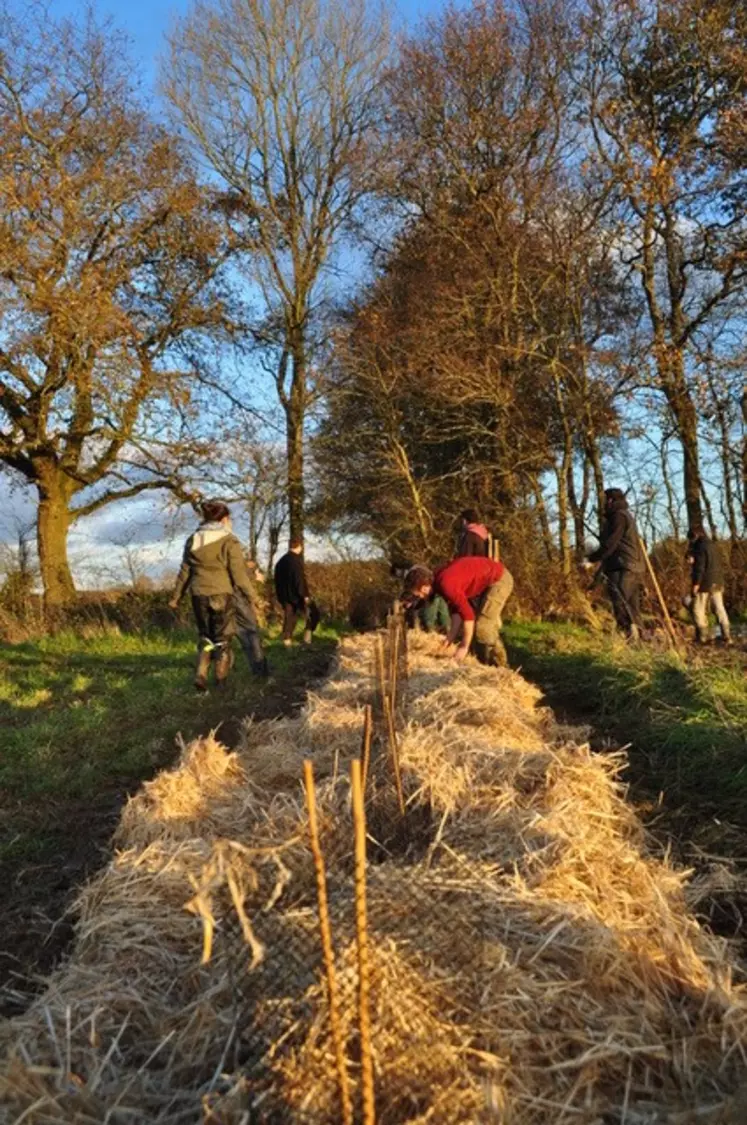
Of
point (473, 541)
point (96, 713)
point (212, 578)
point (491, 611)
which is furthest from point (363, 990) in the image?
point (473, 541)

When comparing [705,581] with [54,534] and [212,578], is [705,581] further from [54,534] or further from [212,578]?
[54,534]

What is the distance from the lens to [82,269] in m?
15.1

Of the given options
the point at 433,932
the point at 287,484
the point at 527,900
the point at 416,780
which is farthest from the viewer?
the point at 287,484

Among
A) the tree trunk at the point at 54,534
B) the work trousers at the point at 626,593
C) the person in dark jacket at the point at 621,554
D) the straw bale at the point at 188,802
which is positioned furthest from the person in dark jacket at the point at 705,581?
the tree trunk at the point at 54,534

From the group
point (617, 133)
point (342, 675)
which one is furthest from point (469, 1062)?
Answer: point (617, 133)

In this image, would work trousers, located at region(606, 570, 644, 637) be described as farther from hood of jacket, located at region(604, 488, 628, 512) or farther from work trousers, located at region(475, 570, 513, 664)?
work trousers, located at region(475, 570, 513, 664)

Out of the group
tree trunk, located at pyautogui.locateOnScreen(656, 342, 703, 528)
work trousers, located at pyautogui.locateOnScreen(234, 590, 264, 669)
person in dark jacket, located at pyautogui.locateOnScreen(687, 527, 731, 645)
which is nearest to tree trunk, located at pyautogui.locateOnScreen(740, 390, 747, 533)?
tree trunk, located at pyautogui.locateOnScreen(656, 342, 703, 528)

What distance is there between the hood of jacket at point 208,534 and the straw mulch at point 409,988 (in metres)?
4.80

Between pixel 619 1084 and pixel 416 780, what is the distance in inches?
75.0

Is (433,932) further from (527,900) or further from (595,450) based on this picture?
(595,450)

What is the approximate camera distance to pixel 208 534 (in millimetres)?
8086

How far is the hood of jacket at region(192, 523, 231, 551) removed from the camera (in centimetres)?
803

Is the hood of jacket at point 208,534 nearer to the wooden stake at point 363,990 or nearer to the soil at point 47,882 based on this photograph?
the soil at point 47,882

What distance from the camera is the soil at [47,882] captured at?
9.29 feet
